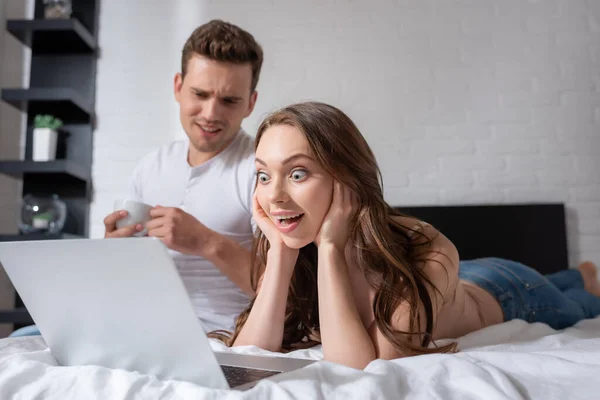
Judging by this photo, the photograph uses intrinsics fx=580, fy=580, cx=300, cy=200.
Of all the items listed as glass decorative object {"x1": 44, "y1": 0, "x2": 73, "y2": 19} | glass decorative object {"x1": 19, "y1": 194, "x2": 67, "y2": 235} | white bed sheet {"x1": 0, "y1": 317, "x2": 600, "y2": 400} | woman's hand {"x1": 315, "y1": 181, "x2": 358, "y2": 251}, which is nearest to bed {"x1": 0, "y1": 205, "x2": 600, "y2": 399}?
white bed sheet {"x1": 0, "y1": 317, "x2": 600, "y2": 400}

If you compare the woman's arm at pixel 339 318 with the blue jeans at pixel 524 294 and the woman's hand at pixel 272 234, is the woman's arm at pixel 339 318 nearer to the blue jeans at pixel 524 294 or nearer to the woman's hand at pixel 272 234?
the woman's hand at pixel 272 234

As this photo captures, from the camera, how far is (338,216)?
104cm

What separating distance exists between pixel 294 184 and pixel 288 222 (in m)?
0.08

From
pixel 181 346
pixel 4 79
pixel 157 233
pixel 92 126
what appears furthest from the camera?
pixel 92 126

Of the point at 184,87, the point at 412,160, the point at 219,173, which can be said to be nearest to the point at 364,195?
the point at 219,173

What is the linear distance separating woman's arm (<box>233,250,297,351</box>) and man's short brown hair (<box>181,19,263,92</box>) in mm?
721

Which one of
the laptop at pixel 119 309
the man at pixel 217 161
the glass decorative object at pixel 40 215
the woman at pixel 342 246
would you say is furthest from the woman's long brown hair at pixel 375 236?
the glass decorative object at pixel 40 215

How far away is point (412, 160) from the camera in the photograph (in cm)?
293

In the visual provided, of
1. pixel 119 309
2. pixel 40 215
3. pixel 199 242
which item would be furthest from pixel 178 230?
pixel 40 215

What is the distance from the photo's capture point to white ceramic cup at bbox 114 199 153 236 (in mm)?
1244

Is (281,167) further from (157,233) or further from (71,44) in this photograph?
(71,44)

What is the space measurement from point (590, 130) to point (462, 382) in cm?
259

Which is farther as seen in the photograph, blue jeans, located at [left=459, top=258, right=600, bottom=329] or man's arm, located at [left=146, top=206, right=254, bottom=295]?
blue jeans, located at [left=459, top=258, right=600, bottom=329]

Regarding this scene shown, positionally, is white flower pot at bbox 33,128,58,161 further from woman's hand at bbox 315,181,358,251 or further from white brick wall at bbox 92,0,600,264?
woman's hand at bbox 315,181,358,251
